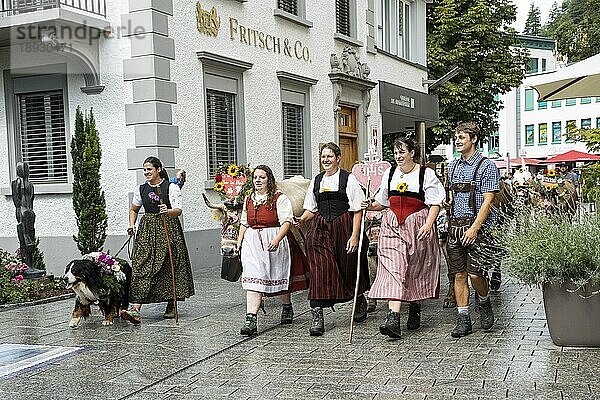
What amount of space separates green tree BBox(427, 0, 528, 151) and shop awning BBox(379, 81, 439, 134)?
4365mm

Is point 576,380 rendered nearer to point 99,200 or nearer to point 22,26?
point 99,200

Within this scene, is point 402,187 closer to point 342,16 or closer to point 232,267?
point 232,267

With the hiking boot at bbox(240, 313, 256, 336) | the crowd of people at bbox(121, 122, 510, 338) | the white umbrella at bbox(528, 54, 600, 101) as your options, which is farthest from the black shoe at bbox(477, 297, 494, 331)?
the white umbrella at bbox(528, 54, 600, 101)

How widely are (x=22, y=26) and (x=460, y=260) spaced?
8077 mm

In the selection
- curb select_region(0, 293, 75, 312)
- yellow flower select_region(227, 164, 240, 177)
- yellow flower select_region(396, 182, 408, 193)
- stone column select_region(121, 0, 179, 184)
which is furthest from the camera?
stone column select_region(121, 0, 179, 184)

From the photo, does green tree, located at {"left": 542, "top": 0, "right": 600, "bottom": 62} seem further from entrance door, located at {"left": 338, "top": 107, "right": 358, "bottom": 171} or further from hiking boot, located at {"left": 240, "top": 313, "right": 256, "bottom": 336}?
hiking boot, located at {"left": 240, "top": 313, "right": 256, "bottom": 336}

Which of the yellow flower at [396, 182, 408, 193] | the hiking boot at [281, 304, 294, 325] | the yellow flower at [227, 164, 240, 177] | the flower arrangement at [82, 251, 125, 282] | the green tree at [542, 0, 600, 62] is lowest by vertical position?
the hiking boot at [281, 304, 294, 325]

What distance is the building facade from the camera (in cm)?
1327

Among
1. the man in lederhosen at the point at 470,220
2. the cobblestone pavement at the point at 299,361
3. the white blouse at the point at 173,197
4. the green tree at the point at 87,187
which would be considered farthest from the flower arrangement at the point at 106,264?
the green tree at the point at 87,187

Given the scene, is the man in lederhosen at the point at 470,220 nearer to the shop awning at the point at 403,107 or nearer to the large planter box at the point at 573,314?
the large planter box at the point at 573,314

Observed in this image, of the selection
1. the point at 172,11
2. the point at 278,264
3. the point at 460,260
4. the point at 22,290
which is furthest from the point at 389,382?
the point at 172,11

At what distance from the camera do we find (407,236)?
8172 millimetres

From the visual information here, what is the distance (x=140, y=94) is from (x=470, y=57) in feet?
62.2

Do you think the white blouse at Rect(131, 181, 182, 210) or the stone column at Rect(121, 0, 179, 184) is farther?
the stone column at Rect(121, 0, 179, 184)
